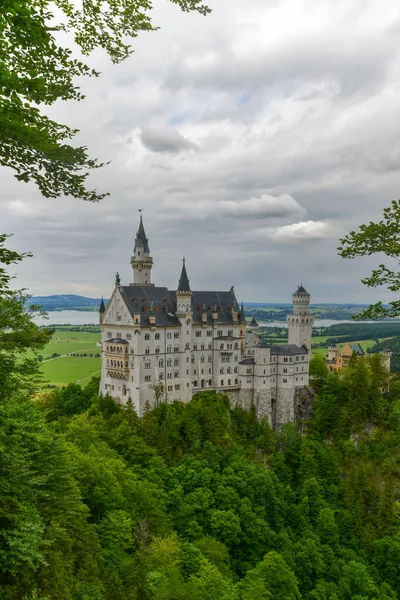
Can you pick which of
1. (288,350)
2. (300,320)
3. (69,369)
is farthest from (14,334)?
(69,369)

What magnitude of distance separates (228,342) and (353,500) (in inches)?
1146

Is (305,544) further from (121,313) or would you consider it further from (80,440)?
(121,313)

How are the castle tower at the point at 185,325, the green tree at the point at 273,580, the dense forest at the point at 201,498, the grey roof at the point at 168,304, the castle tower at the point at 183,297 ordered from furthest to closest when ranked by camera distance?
the castle tower at the point at 183,297 < the castle tower at the point at 185,325 < the grey roof at the point at 168,304 < the green tree at the point at 273,580 < the dense forest at the point at 201,498

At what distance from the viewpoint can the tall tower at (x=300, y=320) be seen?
9150 centimetres

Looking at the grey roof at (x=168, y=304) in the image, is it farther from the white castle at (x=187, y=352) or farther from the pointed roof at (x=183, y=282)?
the pointed roof at (x=183, y=282)

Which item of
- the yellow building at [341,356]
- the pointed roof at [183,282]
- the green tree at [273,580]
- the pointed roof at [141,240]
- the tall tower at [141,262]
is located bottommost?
the green tree at [273,580]

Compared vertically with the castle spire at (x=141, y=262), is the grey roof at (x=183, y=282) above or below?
below

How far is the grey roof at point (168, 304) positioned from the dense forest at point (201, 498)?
12294mm

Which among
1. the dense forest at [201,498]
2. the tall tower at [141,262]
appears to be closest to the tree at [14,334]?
the dense forest at [201,498]

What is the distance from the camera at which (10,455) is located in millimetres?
21141

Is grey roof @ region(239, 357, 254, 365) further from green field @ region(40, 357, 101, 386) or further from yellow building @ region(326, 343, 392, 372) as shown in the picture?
green field @ region(40, 357, 101, 386)

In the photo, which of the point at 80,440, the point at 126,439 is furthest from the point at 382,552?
the point at 80,440

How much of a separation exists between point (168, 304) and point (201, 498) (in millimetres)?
30295

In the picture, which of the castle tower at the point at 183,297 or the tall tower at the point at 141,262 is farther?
the tall tower at the point at 141,262
